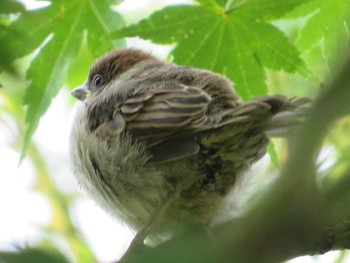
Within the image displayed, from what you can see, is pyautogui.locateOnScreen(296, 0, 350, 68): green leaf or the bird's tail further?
pyautogui.locateOnScreen(296, 0, 350, 68): green leaf

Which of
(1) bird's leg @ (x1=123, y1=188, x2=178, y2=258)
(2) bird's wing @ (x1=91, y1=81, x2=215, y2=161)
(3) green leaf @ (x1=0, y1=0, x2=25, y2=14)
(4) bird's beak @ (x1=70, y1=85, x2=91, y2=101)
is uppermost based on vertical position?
(4) bird's beak @ (x1=70, y1=85, x2=91, y2=101)

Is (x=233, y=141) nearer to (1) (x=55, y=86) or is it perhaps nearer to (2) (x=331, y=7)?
(2) (x=331, y=7)

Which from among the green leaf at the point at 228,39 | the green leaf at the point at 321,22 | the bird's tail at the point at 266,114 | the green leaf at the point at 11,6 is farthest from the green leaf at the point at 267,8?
the green leaf at the point at 11,6

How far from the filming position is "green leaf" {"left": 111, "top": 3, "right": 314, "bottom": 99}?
3.65 m

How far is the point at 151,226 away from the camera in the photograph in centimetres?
361

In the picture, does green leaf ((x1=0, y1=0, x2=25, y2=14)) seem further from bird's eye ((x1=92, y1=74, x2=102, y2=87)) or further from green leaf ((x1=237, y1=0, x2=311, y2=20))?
bird's eye ((x1=92, y1=74, x2=102, y2=87))

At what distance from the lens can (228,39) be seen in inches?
147

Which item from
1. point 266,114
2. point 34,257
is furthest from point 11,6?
point 266,114

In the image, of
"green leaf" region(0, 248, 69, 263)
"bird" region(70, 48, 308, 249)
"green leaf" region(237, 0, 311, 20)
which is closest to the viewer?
"green leaf" region(0, 248, 69, 263)

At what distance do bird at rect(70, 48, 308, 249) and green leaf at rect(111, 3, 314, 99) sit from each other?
0.37 feet

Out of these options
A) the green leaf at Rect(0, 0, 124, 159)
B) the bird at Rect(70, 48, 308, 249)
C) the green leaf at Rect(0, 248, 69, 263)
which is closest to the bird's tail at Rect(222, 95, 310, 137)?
the bird at Rect(70, 48, 308, 249)

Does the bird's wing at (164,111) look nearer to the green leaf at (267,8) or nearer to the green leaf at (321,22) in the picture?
the green leaf at (267,8)

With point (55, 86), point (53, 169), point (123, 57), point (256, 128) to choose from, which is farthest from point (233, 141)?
point (53, 169)

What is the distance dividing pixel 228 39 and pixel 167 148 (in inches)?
33.1
